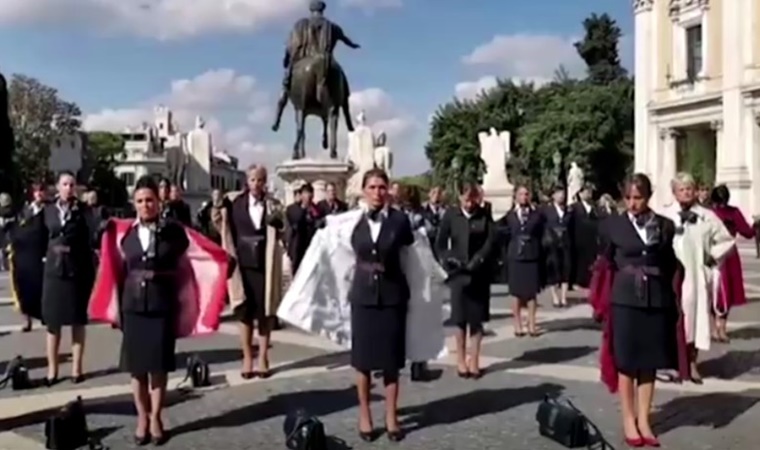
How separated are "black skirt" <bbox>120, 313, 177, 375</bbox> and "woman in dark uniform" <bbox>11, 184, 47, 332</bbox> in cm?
342

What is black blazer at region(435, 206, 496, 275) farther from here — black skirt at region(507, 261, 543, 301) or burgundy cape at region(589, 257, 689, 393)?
black skirt at region(507, 261, 543, 301)

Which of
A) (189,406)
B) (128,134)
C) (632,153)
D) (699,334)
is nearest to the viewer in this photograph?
(189,406)

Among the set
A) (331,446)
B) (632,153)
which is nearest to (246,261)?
(331,446)

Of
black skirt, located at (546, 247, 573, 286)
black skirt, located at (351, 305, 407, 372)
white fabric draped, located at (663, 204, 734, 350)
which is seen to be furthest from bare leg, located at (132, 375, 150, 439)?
black skirt, located at (546, 247, 573, 286)

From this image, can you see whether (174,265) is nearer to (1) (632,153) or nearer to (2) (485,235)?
(2) (485,235)

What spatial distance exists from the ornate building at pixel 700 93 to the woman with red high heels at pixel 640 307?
3649 cm

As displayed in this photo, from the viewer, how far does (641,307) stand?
7480mm

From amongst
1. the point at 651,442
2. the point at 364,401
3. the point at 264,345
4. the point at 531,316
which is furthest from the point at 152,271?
the point at 531,316

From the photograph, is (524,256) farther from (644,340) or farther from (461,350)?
(644,340)

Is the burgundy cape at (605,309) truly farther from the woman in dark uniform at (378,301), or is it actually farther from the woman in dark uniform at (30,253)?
the woman in dark uniform at (30,253)

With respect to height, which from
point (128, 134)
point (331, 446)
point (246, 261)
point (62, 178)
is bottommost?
point (331, 446)

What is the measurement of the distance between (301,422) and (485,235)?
399cm

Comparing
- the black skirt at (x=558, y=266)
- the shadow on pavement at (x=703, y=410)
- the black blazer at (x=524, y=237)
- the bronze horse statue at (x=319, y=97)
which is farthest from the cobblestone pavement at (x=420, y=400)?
the bronze horse statue at (x=319, y=97)

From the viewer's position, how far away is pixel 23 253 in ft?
35.8
